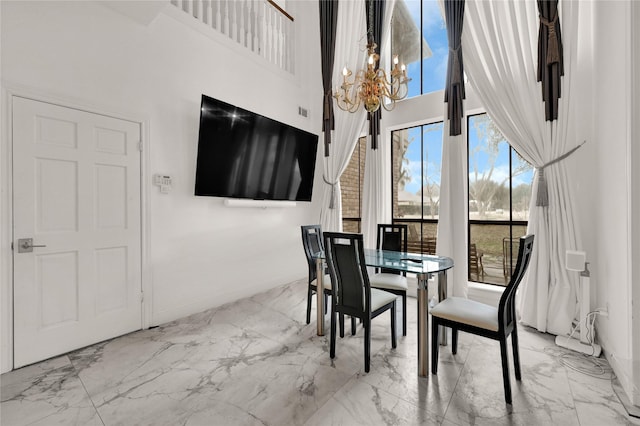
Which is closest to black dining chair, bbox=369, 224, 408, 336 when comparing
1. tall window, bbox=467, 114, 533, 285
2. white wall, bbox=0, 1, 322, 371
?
tall window, bbox=467, 114, 533, 285

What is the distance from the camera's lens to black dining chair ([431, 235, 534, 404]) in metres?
1.75

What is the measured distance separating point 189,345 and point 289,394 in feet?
3.82

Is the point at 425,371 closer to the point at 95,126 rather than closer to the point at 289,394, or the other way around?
the point at 289,394

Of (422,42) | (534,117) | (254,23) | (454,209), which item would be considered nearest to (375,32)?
(422,42)

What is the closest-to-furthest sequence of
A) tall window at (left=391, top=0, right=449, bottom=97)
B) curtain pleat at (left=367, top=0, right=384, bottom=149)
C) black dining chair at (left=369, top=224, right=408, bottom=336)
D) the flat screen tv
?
1. black dining chair at (left=369, top=224, right=408, bottom=336)
2. the flat screen tv
3. tall window at (left=391, top=0, right=449, bottom=97)
4. curtain pleat at (left=367, top=0, right=384, bottom=149)

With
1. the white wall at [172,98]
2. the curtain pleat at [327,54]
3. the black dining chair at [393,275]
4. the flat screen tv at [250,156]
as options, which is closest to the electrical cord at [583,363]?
the black dining chair at [393,275]

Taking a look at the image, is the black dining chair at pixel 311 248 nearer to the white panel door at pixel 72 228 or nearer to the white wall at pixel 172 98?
the white wall at pixel 172 98

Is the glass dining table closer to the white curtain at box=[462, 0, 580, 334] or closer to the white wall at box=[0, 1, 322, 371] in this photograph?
the white curtain at box=[462, 0, 580, 334]

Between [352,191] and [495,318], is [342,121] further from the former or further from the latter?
[495,318]

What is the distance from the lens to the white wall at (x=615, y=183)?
176 cm

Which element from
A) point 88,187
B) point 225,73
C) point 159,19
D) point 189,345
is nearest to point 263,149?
point 225,73

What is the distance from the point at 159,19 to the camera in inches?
113

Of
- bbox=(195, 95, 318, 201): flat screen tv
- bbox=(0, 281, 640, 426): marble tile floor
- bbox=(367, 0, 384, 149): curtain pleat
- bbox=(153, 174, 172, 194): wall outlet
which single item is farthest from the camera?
bbox=(367, 0, 384, 149): curtain pleat

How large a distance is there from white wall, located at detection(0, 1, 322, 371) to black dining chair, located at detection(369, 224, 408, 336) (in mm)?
1726
